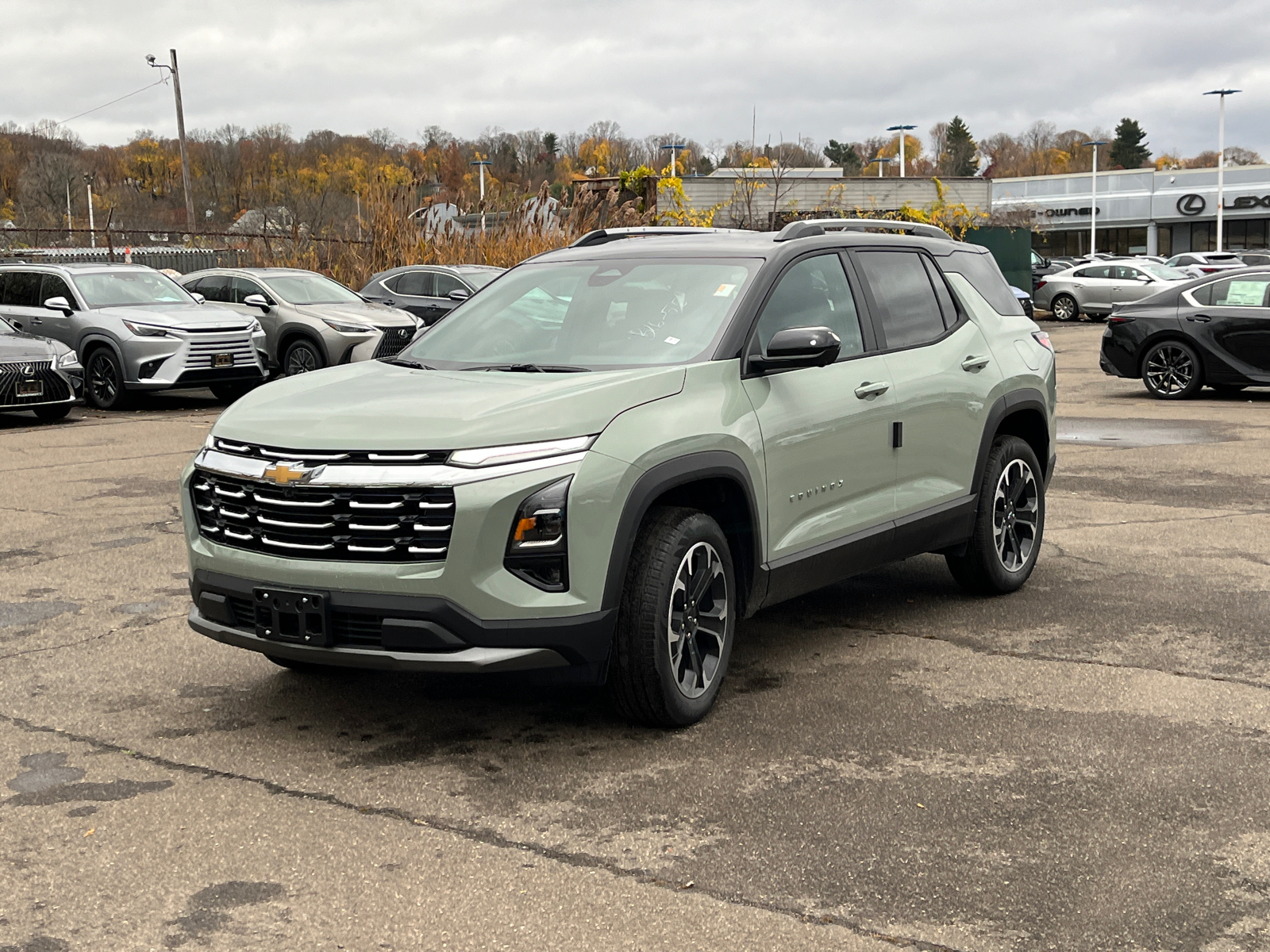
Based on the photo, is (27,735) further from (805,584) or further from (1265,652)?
(1265,652)

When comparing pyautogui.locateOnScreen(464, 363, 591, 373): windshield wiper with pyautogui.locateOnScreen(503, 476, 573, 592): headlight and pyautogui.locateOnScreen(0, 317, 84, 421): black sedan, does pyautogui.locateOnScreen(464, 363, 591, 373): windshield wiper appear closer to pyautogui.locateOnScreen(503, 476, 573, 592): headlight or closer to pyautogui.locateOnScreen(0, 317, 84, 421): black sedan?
pyautogui.locateOnScreen(503, 476, 573, 592): headlight

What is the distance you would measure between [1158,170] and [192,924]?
78603mm

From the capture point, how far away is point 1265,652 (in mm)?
5992

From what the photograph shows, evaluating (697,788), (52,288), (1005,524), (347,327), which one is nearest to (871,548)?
(1005,524)

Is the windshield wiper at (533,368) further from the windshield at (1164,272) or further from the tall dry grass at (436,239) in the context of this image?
the windshield at (1164,272)

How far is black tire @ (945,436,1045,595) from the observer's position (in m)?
6.81

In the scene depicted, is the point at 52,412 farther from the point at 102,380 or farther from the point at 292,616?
the point at 292,616

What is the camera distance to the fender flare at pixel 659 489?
182 inches

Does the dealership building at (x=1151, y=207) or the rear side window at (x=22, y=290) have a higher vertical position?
the dealership building at (x=1151, y=207)

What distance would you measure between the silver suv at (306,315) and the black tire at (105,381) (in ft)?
6.18

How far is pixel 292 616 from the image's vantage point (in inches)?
181

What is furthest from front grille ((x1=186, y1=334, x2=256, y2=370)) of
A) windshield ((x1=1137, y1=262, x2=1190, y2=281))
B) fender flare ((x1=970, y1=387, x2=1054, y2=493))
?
windshield ((x1=1137, y1=262, x2=1190, y2=281))

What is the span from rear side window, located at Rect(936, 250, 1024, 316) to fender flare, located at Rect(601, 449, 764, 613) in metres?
2.31

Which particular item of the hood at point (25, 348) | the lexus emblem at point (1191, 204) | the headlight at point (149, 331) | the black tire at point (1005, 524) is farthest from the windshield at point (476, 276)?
the lexus emblem at point (1191, 204)
